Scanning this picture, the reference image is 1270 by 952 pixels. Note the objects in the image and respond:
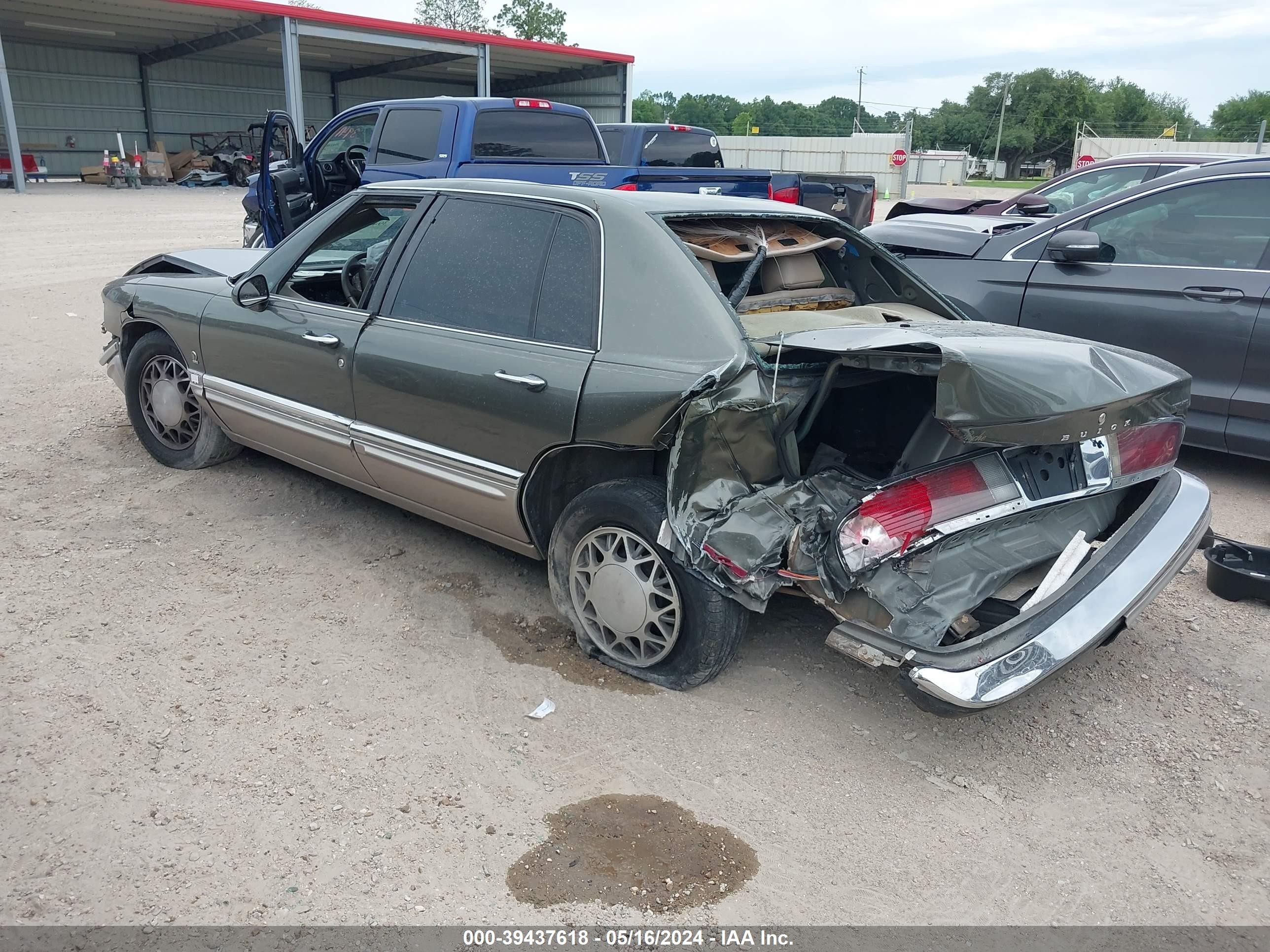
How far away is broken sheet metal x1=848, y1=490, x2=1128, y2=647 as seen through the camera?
2930mm

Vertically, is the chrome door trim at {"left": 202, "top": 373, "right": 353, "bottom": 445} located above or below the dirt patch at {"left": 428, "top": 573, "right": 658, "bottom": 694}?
above

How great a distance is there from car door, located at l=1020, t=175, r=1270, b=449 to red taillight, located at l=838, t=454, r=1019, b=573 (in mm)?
2768

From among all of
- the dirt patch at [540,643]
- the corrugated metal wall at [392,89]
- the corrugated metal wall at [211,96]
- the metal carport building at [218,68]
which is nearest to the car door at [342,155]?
the dirt patch at [540,643]

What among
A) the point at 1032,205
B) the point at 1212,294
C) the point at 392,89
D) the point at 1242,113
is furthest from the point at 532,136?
the point at 1242,113

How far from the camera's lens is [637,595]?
11.0 feet

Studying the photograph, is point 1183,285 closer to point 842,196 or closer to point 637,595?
point 637,595

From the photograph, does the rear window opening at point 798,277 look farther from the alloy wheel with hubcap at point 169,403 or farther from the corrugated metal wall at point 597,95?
the corrugated metal wall at point 597,95

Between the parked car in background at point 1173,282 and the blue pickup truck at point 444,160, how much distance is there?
3153 millimetres

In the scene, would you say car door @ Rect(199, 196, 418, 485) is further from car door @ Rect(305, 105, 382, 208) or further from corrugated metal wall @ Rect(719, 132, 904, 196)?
corrugated metal wall @ Rect(719, 132, 904, 196)

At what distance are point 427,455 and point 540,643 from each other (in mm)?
877

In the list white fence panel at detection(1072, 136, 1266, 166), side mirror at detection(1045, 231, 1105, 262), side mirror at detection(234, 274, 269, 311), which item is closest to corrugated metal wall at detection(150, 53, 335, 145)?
white fence panel at detection(1072, 136, 1266, 166)

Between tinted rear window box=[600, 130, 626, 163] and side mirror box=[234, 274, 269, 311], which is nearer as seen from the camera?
side mirror box=[234, 274, 269, 311]

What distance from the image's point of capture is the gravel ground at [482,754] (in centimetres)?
251

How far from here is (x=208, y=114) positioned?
34531mm
